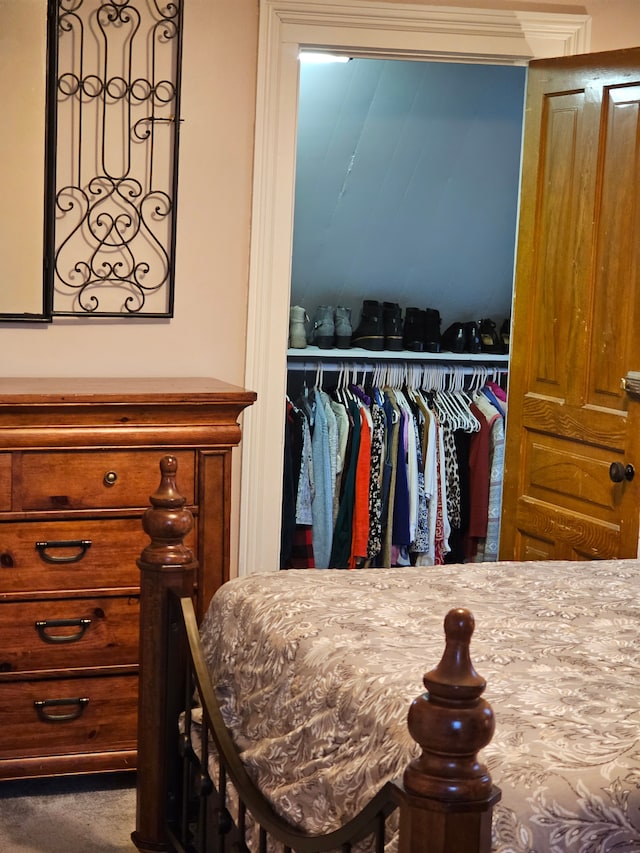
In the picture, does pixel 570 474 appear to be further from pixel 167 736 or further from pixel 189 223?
pixel 167 736

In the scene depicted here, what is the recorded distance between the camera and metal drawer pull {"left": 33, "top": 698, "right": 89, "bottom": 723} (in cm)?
299

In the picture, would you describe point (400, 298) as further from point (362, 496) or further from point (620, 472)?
point (620, 472)

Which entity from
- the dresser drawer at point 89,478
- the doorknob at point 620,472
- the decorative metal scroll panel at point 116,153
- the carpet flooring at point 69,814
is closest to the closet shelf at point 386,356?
the decorative metal scroll panel at point 116,153

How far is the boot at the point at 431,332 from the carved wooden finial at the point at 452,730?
4.12m

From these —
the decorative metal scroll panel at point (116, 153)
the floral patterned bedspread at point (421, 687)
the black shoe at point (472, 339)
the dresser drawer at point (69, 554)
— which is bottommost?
the dresser drawer at point (69, 554)

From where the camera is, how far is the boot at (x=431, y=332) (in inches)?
206

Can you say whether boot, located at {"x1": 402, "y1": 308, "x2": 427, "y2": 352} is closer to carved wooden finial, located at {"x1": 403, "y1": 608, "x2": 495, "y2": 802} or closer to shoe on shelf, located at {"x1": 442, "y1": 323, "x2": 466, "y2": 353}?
shoe on shelf, located at {"x1": 442, "y1": 323, "x2": 466, "y2": 353}

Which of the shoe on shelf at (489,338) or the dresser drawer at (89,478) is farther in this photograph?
the shoe on shelf at (489,338)

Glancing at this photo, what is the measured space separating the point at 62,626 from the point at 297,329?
2.35 meters

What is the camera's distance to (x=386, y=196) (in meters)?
5.17

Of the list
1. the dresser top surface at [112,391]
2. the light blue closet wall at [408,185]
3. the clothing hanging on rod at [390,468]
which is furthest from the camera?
the light blue closet wall at [408,185]

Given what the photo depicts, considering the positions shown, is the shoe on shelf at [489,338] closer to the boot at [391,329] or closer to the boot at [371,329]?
the boot at [391,329]

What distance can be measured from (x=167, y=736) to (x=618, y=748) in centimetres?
106

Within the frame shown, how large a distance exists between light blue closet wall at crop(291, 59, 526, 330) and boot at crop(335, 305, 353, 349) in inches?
9.0
